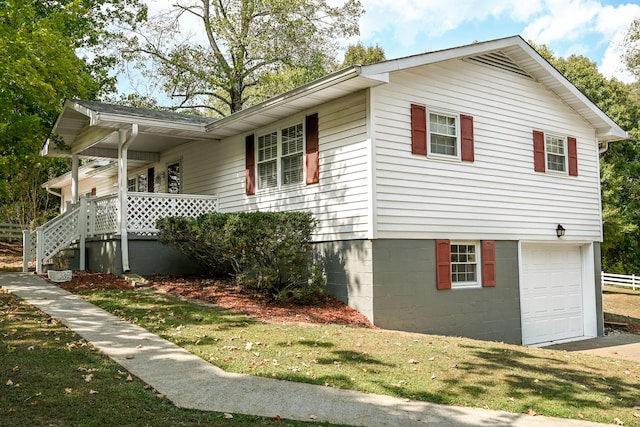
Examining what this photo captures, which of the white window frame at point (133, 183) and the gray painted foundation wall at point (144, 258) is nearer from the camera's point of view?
the gray painted foundation wall at point (144, 258)

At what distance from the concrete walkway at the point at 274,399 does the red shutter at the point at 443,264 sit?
541 cm

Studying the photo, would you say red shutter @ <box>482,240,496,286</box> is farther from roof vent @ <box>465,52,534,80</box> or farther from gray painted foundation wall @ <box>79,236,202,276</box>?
gray painted foundation wall @ <box>79,236,202,276</box>

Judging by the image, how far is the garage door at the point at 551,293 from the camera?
12.6m

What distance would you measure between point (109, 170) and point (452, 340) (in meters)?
17.7

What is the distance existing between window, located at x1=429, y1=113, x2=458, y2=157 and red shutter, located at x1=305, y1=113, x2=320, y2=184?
232cm

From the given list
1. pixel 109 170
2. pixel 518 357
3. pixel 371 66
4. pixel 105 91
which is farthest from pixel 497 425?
pixel 105 91

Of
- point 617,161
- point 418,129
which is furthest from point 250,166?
point 617,161

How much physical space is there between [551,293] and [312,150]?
22.9ft

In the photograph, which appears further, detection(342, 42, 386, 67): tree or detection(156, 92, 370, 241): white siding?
detection(342, 42, 386, 67): tree

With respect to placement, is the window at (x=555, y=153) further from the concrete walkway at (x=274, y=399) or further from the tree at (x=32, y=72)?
the tree at (x=32, y=72)

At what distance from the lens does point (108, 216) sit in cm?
1377

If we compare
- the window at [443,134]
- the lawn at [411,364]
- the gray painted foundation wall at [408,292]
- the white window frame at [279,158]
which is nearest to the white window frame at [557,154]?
the gray painted foundation wall at [408,292]

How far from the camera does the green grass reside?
14.7ft

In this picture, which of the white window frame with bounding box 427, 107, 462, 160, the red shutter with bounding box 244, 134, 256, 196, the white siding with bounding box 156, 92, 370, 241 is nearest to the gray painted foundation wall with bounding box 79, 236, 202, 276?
the white siding with bounding box 156, 92, 370, 241
